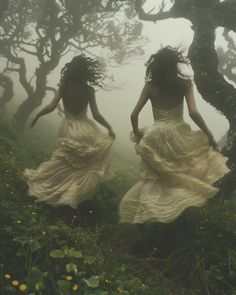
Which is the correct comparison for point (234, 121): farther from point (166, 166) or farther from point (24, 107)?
point (24, 107)

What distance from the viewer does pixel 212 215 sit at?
23.3ft

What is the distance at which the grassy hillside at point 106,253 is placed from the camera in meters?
4.52

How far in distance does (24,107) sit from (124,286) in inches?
711

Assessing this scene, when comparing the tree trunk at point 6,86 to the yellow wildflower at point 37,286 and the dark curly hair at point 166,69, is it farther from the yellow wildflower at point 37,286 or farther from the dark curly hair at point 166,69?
the yellow wildflower at point 37,286

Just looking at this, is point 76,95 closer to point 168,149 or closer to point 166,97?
point 166,97

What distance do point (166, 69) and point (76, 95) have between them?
1.88 m

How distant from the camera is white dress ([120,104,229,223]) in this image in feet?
22.1

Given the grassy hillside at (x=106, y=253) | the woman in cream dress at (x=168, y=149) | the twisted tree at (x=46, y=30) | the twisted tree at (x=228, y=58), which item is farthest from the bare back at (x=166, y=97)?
the twisted tree at (x=228, y=58)

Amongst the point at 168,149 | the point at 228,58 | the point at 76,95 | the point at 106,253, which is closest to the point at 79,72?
the point at 76,95

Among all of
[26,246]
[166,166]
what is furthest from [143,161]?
[26,246]

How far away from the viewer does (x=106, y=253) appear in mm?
5727

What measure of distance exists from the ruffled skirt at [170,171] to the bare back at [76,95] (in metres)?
1.47

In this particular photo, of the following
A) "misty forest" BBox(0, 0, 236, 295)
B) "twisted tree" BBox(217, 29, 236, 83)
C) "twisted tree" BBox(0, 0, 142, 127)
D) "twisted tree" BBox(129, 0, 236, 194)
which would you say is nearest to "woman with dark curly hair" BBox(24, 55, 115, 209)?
"misty forest" BBox(0, 0, 236, 295)

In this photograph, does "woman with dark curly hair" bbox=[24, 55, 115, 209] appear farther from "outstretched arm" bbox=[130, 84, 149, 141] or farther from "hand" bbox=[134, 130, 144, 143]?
"outstretched arm" bbox=[130, 84, 149, 141]
